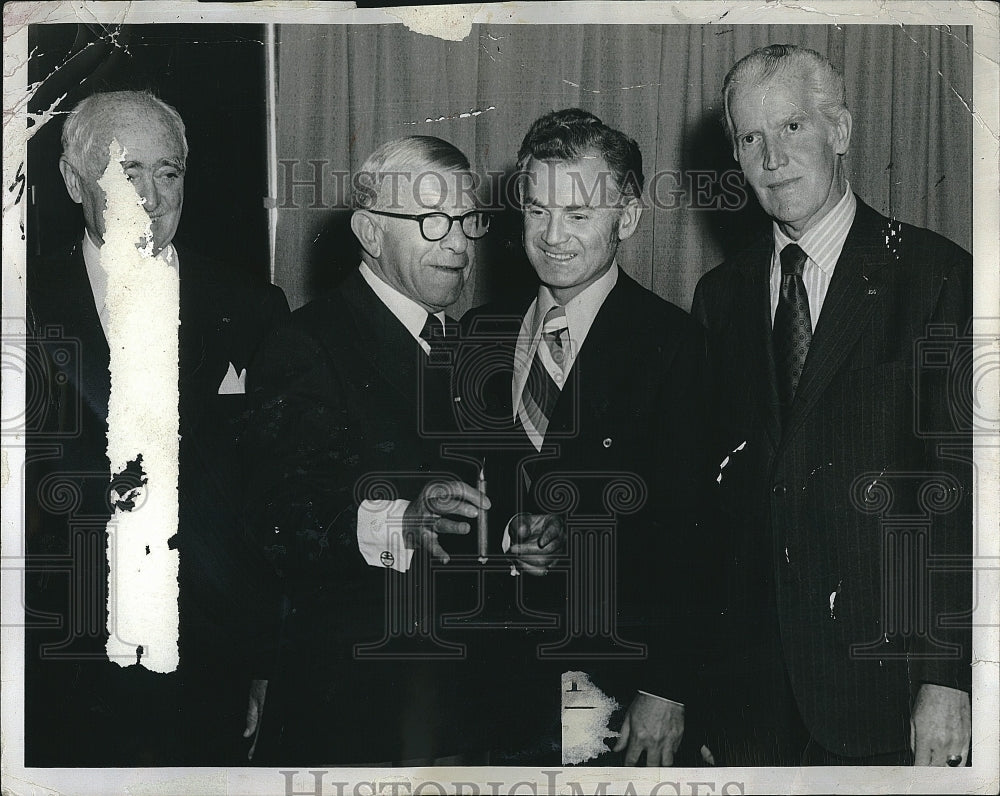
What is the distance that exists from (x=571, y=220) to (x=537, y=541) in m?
0.62

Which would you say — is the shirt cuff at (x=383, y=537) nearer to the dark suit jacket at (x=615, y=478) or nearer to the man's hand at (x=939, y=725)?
the dark suit jacket at (x=615, y=478)

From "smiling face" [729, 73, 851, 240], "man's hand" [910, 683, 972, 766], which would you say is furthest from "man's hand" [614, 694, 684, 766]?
"smiling face" [729, 73, 851, 240]

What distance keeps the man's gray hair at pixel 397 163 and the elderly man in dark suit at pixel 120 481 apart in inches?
10.4

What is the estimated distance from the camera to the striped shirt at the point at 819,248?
190 cm

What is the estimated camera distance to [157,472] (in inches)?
74.7

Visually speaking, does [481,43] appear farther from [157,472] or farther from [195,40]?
[157,472]

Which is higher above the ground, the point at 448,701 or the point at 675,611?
the point at 675,611

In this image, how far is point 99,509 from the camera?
74.8 inches

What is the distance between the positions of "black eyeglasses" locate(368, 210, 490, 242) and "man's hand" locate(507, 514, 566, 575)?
1.82ft

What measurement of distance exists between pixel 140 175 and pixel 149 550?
727 millimetres

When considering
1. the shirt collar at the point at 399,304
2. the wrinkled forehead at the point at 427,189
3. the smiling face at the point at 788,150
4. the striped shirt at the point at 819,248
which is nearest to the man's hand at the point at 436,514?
the shirt collar at the point at 399,304

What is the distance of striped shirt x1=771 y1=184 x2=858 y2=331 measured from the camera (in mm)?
1896

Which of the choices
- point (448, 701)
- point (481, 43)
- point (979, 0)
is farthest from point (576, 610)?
point (979, 0)

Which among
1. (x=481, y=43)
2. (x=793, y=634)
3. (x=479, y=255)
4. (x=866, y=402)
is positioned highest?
(x=481, y=43)
